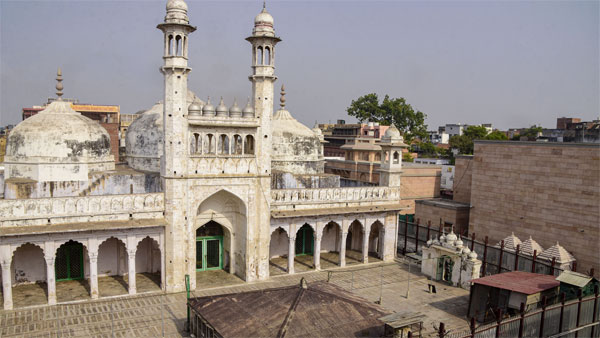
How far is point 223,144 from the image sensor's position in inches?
852

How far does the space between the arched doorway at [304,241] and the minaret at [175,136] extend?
7725 millimetres

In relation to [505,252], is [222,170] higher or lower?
higher

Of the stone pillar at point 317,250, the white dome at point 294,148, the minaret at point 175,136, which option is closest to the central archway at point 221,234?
the minaret at point 175,136

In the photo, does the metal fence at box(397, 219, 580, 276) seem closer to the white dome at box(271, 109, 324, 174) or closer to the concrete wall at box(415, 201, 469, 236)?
the concrete wall at box(415, 201, 469, 236)

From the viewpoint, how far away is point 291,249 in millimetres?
23109

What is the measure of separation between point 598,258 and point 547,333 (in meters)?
7.16

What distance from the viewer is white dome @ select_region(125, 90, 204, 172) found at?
25.2 meters

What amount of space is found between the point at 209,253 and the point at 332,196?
261 inches

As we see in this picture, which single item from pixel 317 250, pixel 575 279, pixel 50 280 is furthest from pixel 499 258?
pixel 50 280

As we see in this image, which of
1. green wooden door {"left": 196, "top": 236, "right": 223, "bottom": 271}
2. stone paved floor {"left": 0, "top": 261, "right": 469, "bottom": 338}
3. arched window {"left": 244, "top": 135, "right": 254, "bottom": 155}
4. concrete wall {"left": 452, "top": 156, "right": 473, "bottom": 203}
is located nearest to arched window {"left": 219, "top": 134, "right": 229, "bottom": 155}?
arched window {"left": 244, "top": 135, "right": 254, "bottom": 155}

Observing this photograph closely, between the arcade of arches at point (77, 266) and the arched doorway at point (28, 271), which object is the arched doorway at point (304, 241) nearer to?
the arcade of arches at point (77, 266)

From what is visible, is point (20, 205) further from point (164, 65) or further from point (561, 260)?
point (561, 260)

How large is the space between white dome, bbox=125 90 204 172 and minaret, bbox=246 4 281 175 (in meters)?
4.95

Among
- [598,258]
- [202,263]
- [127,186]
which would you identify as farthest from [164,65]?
[598,258]
